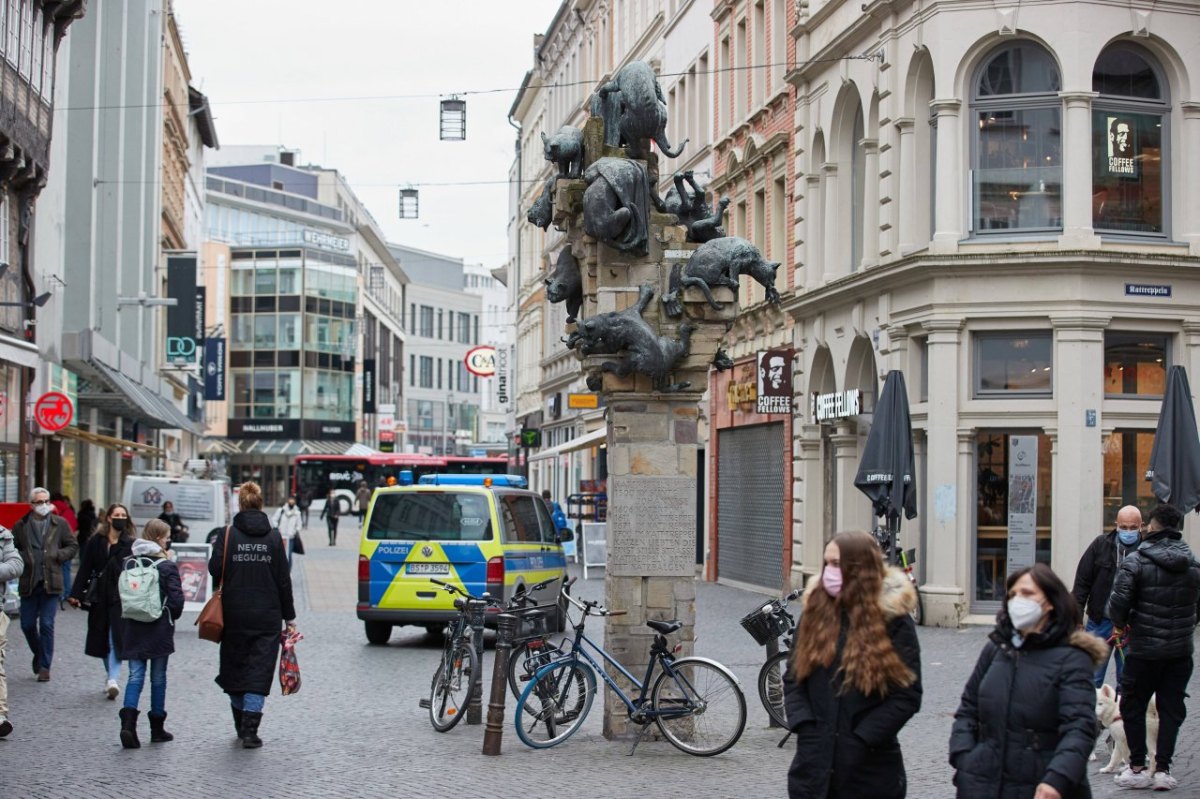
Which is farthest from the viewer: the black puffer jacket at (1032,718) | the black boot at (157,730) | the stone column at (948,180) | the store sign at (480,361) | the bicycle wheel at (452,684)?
the store sign at (480,361)

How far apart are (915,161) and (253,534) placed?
14095mm

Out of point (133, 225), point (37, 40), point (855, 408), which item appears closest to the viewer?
point (855, 408)

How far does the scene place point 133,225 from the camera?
56406 millimetres

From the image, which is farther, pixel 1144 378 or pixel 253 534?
pixel 1144 378

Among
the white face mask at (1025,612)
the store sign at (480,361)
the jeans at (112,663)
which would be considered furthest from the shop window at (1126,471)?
the store sign at (480,361)

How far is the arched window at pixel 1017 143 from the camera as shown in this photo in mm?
23516

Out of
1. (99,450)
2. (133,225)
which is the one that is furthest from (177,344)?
(99,450)

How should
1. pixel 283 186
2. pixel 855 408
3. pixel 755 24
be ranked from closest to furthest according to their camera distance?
1. pixel 855 408
2. pixel 755 24
3. pixel 283 186

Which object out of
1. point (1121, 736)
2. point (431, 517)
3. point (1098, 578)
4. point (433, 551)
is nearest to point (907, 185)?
point (431, 517)

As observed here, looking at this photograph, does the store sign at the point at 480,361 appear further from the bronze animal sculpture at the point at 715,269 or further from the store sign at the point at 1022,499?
the bronze animal sculpture at the point at 715,269

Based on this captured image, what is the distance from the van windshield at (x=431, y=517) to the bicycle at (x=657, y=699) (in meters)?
7.74

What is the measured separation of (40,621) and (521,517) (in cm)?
624

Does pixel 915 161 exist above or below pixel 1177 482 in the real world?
above

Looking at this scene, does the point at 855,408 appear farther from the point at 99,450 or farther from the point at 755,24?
the point at 99,450
